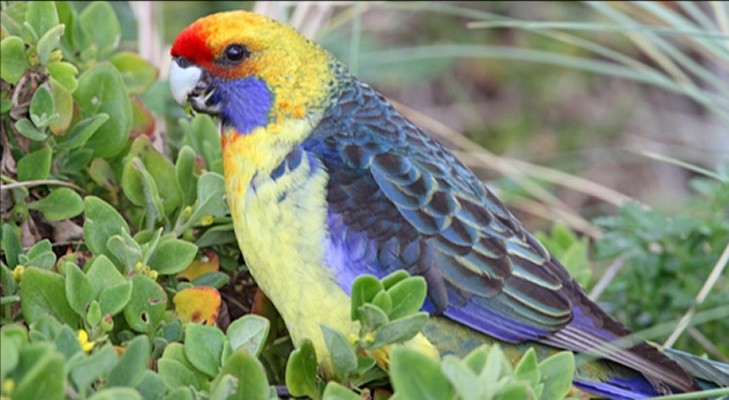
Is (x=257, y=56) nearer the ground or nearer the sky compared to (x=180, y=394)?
nearer the sky

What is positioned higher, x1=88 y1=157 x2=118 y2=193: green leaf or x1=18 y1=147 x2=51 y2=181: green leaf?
x1=18 y1=147 x2=51 y2=181: green leaf

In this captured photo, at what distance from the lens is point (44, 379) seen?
153cm

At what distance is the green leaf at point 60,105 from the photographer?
2359 mm

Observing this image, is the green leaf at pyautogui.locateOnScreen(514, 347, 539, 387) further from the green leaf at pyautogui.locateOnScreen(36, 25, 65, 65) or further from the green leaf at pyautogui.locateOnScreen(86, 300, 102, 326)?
the green leaf at pyautogui.locateOnScreen(36, 25, 65, 65)

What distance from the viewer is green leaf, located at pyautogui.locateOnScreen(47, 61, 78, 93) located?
7.92 ft

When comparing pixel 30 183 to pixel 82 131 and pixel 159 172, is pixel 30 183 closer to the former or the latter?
pixel 82 131

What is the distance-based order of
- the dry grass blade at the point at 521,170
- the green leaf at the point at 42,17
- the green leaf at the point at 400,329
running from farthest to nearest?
the dry grass blade at the point at 521,170
the green leaf at the point at 42,17
the green leaf at the point at 400,329

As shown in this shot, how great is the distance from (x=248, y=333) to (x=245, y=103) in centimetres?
69

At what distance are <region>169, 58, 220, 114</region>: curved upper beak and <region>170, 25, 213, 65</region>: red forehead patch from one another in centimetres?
2

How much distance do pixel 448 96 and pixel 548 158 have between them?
25.4 inches

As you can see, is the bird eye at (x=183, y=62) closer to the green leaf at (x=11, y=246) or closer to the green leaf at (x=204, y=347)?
the green leaf at (x=11, y=246)

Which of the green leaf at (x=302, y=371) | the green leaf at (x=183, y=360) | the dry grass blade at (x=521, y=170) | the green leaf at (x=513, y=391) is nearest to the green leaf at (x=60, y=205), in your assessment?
the green leaf at (x=183, y=360)

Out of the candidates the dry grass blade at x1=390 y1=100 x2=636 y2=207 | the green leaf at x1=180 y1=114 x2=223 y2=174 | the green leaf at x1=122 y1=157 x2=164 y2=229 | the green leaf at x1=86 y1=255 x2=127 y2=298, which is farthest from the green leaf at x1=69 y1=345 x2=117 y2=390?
the dry grass blade at x1=390 y1=100 x2=636 y2=207

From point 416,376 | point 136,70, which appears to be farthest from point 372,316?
point 136,70
